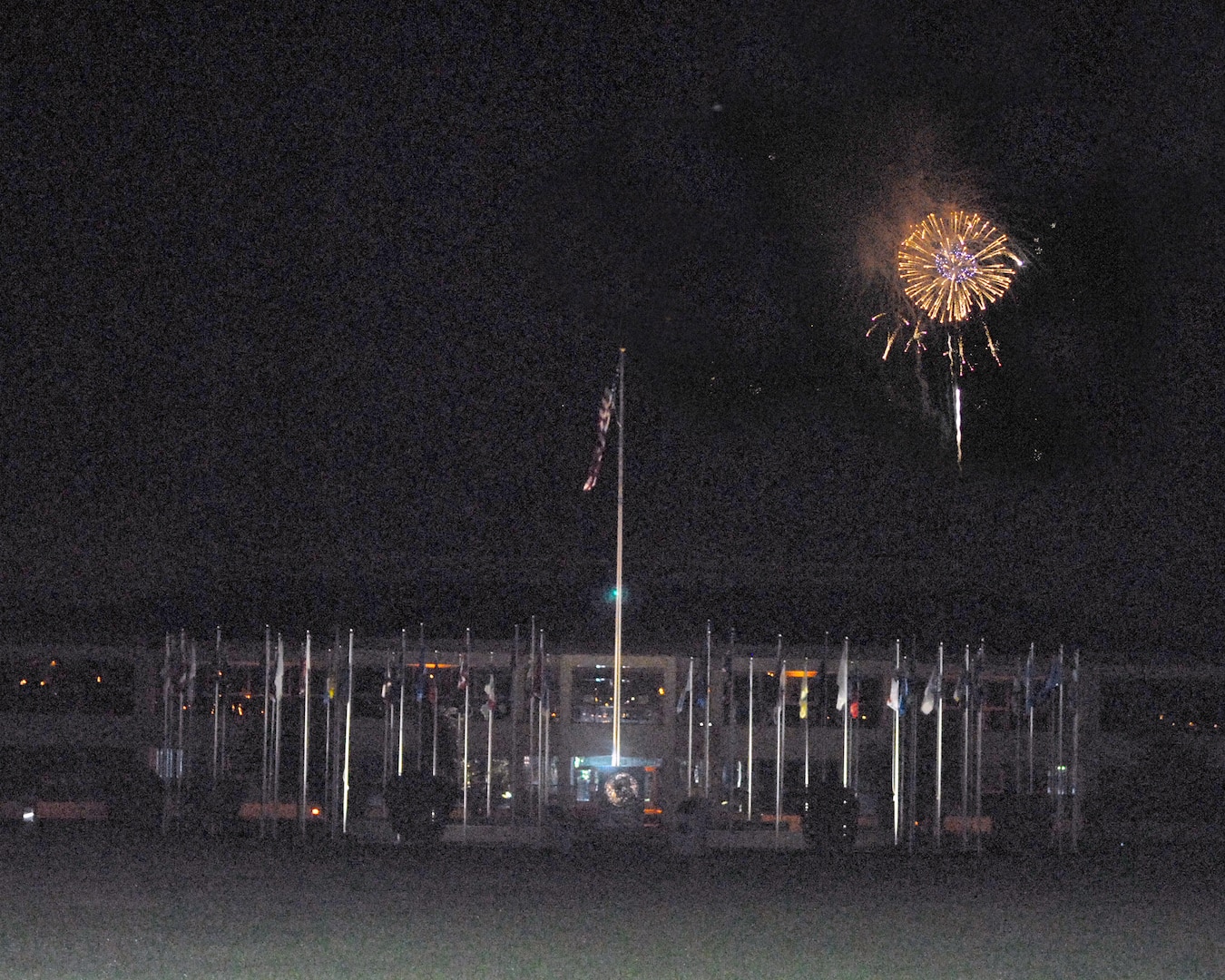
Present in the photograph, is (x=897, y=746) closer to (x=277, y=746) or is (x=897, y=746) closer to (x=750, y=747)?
(x=750, y=747)

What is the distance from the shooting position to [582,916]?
63.0 ft

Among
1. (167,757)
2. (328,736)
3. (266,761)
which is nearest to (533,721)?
(328,736)

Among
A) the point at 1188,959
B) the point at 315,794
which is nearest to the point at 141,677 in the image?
the point at 315,794

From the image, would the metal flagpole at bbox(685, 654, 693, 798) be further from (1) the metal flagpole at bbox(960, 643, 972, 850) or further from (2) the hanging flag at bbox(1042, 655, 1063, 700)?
(2) the hanging flag at bbox(1042, 655, 1063, 700)

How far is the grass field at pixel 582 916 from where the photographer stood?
1477 centimetres

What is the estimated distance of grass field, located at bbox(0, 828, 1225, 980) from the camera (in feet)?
48.5

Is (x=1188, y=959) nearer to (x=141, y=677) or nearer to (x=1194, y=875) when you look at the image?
(x=1194, y=875)

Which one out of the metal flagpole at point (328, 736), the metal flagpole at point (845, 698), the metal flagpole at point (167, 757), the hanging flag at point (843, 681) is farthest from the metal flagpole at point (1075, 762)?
the metal flagpole at point (167, 757)

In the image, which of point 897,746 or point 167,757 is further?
point 167,757

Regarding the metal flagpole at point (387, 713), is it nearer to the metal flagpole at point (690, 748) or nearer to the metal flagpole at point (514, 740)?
the metal flagpole at point (514, 740)

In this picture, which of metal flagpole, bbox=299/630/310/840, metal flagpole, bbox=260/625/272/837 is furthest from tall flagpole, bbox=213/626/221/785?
metal flagpole, bbox=299/630/310/840

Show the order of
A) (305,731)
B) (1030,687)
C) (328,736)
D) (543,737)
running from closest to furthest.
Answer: (1030,687) → (305,731) → (543,737) → (328,736)

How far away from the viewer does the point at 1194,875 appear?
26.6 meters

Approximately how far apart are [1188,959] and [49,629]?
105ft
